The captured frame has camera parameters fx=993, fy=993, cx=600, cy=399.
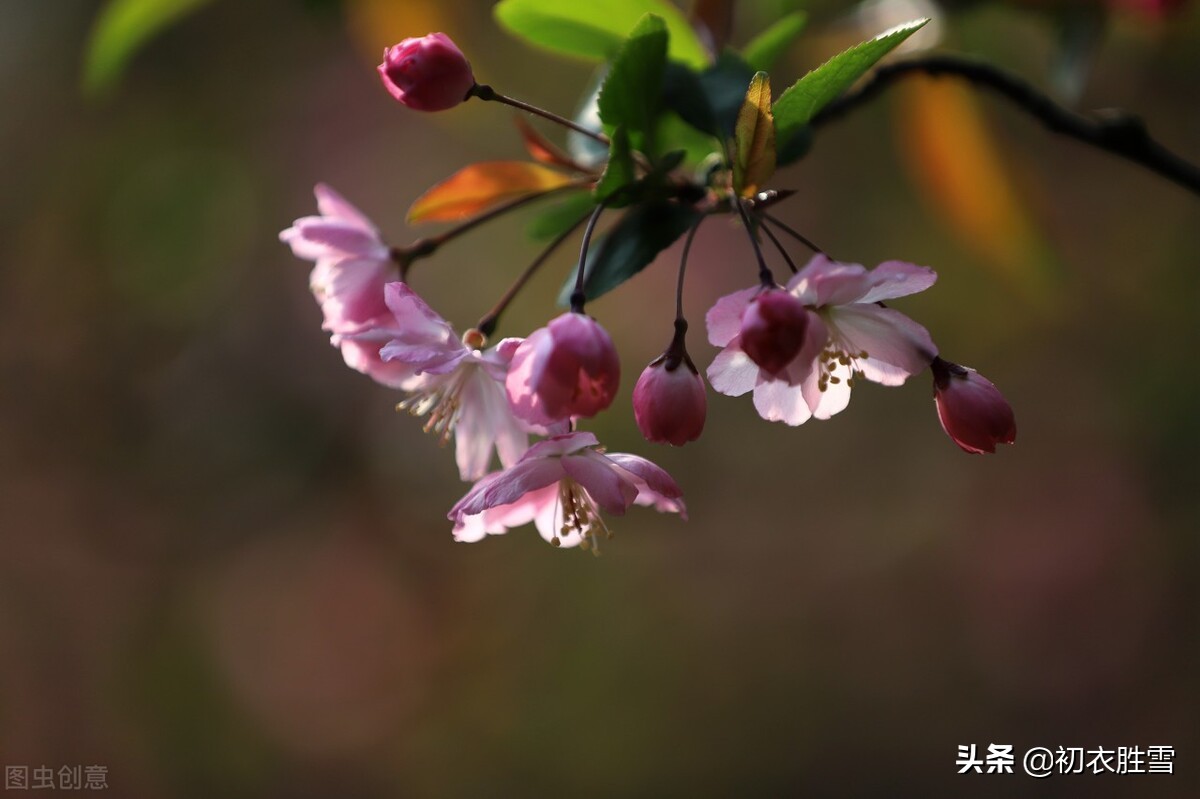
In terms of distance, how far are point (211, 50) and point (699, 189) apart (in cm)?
229

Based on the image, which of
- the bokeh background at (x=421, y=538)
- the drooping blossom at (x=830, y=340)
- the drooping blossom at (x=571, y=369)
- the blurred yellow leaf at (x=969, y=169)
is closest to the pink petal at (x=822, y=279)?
the drooping blossom at (x=830, y=340)

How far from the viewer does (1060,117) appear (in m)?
0.72

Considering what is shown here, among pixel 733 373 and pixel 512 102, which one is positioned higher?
pixel 512 102

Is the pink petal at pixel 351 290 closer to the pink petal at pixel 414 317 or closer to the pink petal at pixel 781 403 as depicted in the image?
the pink petal at pixel 414 317

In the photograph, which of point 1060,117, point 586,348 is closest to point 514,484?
point 586,348

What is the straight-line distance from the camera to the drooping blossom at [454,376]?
23.6 inches

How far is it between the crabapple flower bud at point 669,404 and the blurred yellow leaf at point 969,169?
76 centimetres

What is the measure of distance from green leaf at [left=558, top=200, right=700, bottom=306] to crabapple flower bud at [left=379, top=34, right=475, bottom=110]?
126mm

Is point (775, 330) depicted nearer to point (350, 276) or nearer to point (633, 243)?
point (633, 243)

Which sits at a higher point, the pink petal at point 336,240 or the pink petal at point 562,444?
the pink petal at point 336,240

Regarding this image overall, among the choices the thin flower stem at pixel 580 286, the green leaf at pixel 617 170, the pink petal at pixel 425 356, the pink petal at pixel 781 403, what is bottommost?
the pink petal at pixel 781 403

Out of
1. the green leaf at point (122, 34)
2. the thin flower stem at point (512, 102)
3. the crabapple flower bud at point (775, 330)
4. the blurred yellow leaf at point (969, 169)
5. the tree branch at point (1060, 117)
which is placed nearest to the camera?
the crabapple flower bud at point (775, 330)

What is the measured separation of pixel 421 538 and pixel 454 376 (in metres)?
1.87

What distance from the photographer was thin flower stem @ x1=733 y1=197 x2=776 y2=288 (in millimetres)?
514
